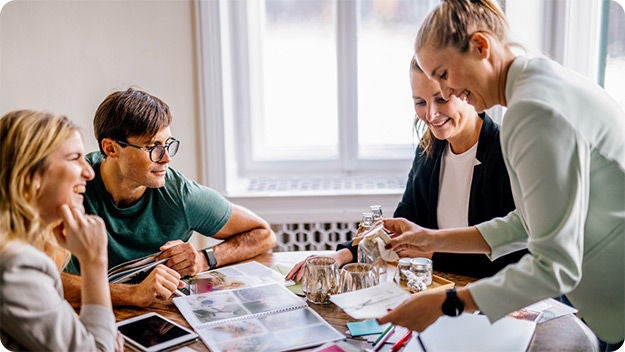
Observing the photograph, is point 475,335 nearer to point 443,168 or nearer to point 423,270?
point 423,270

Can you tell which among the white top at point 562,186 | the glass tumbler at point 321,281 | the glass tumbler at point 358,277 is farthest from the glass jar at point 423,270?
the white top at point 562,186

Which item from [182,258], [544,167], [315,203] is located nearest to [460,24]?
[544,167]

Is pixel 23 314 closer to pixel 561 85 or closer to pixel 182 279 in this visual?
pixel 182 279

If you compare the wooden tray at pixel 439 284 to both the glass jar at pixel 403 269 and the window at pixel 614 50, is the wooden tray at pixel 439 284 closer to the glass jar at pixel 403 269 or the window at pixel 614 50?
the glass jar at pixel 403 269

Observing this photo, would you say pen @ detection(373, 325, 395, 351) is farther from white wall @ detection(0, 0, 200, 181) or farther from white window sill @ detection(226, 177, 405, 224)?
white wall @ detection(0, 0, 200, 181)

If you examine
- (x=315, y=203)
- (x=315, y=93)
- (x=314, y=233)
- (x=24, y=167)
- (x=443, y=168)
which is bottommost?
(x=314, y=233)

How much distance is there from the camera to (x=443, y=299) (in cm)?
120

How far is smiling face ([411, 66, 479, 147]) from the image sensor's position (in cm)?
191

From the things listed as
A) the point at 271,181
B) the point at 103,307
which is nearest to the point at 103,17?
the point at 271,181

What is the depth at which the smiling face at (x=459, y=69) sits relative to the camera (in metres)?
1.25

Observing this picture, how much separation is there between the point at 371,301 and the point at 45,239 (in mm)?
696

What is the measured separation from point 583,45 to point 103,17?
2210mm

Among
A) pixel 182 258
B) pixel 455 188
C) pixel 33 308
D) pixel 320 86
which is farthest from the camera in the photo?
pixel 320 86

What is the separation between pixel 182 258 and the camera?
179cm
